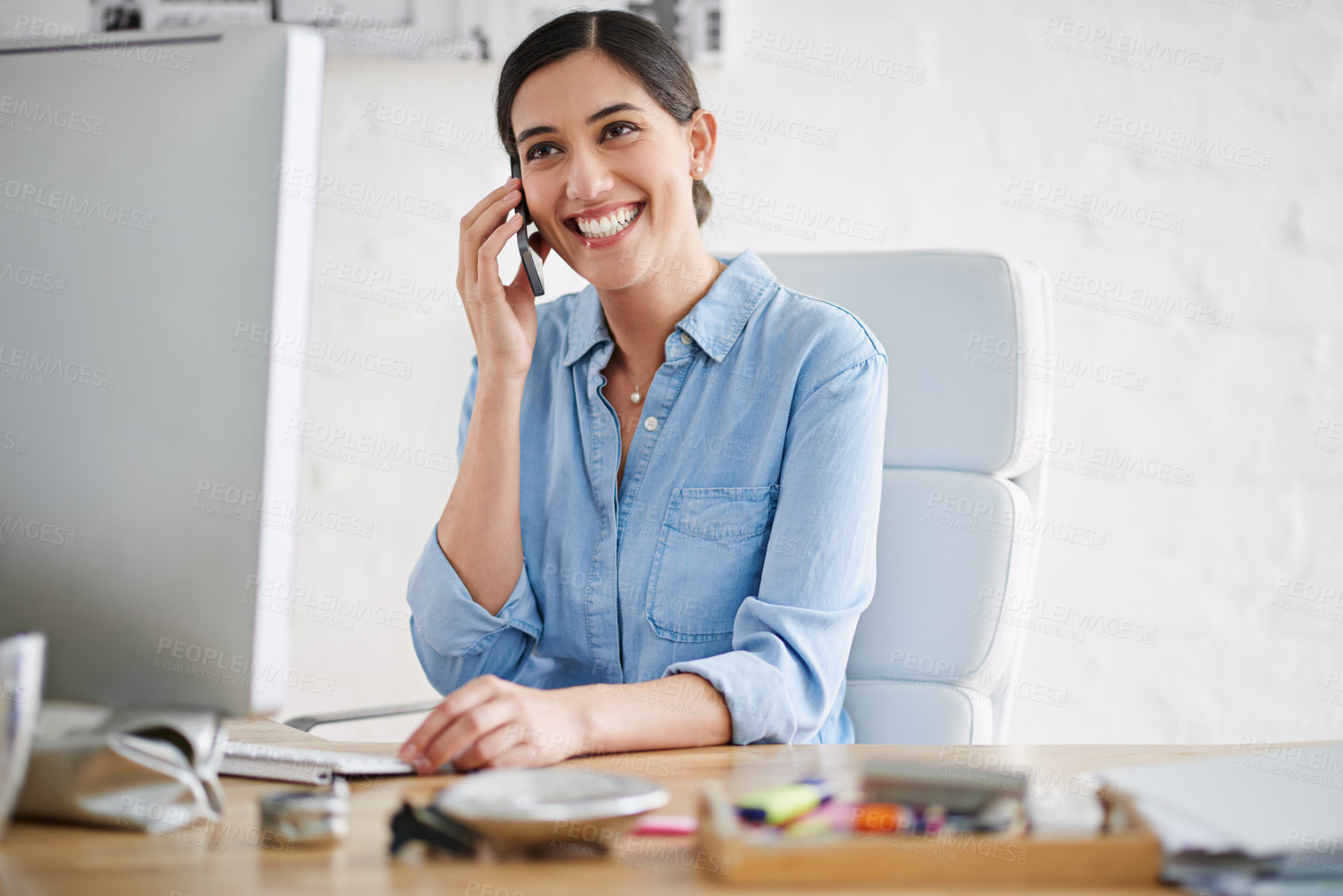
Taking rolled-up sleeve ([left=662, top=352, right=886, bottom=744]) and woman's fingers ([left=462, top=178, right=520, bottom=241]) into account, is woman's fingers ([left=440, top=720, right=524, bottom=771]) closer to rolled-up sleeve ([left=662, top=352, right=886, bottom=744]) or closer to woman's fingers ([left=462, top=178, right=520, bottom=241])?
rolled-up sleeve ([left=662, top=352, right=886, bottom=744])

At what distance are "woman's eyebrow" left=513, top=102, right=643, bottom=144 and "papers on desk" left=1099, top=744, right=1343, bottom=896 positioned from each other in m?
0.98

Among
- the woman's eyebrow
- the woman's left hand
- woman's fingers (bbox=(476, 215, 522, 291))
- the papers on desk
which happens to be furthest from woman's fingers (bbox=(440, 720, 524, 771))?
the woman's eyebrow

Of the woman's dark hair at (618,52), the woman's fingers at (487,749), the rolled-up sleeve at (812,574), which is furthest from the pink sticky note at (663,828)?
the woman's dark hair at (618,52)

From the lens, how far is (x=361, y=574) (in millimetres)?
2234

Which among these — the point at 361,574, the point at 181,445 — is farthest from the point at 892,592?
the point at 361,574

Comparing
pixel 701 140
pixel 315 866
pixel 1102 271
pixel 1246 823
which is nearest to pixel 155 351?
pixel 315 866

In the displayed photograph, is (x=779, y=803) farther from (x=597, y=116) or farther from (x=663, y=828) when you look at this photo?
(x=597, y=116)

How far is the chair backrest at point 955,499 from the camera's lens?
1308mm

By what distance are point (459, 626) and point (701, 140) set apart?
0.73 metres

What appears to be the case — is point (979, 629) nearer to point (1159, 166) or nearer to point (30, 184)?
point (30, 184)

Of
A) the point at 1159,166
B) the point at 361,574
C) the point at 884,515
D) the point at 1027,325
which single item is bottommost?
the point at 361,574

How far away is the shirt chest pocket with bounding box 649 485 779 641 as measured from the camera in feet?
4.03

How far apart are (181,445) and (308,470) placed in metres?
1.65

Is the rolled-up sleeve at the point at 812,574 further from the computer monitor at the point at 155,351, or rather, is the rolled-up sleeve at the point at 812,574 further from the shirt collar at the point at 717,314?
the computer monitor at the point at 155,351
